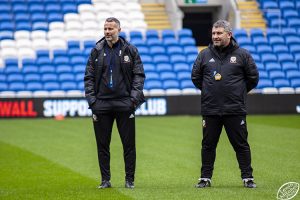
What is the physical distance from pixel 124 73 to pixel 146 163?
387 centimetres

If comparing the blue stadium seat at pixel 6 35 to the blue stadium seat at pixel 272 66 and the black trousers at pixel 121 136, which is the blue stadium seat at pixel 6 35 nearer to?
the blue stadium seat at pixel 272 66

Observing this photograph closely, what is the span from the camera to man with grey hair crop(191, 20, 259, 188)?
10.6 m

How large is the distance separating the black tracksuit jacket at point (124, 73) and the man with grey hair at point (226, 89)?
81 centimetres

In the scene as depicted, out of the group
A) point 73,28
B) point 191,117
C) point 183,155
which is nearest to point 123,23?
point 73,28

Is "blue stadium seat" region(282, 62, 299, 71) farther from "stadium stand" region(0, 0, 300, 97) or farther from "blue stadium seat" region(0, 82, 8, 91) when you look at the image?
"blue stadium seat" region(0, 82, 8, 91)

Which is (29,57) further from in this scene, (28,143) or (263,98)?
(28,143)

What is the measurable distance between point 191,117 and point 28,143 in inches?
376

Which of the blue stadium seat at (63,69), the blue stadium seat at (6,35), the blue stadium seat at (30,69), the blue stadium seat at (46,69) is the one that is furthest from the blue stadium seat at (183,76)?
the blue stadium seat at (6,35)

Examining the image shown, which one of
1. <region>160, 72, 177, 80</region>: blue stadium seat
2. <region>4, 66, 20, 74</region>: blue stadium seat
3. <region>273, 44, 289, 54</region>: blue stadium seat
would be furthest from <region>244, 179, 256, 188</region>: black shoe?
<region>273, 44, 289, 54</region>: blue stadium seat

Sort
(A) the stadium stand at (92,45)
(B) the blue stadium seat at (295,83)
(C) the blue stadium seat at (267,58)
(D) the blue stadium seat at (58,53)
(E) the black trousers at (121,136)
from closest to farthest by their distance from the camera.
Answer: (E) the black trousers at (121,136), (A) the stadium stand at (92,45), (B) the blue stadium seat at (295,83), (D) the blue stadium seat at (58,53), (C) the blue stadium seat at (267,58)

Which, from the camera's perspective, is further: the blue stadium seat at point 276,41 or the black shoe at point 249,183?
the blue stadium seat at point 276,41

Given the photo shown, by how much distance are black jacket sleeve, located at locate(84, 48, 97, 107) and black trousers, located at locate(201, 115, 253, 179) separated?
1533mm

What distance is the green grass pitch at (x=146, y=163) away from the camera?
10273mm

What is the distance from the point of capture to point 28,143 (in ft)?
59.4
